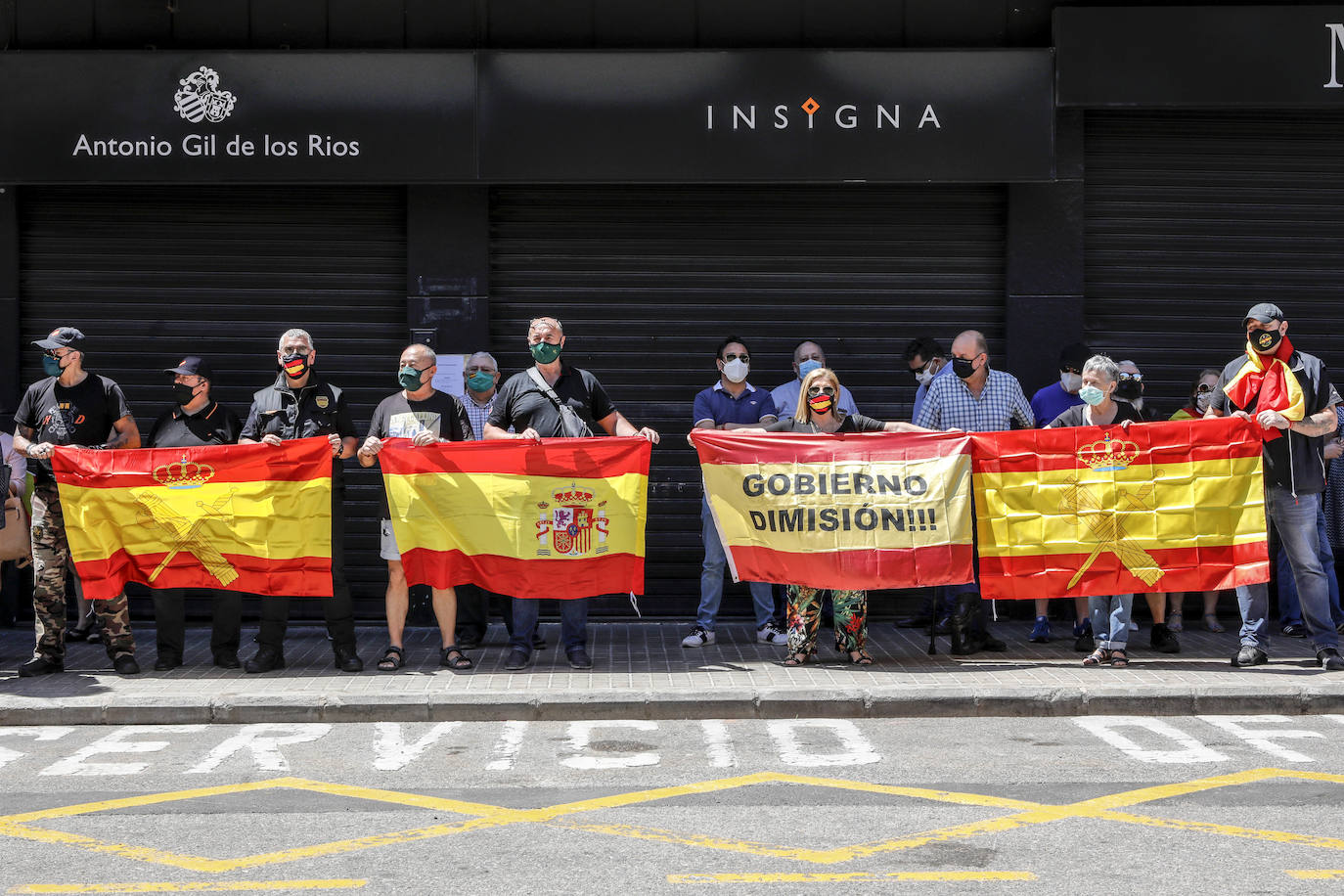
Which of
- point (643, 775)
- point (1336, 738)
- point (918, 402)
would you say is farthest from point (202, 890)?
point (918, 402)

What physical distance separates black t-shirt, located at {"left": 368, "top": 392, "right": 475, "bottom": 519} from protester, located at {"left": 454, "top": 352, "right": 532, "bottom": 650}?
55 cm

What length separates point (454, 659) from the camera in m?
9.62

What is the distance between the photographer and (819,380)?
972 centimetres

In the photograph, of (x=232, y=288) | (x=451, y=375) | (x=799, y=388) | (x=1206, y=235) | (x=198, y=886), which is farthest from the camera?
(x=1206, y=235)

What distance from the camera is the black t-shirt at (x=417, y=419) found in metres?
9.72

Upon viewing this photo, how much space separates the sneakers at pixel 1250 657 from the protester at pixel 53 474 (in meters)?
7.05

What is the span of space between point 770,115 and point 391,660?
5207mm

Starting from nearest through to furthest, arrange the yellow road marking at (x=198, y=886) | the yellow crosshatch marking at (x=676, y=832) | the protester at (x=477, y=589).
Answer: the yellow road marking at (x=198, y=886) < the yellow crosshatch marking at (x=676, y=832) < the protester at (x=477, y=589)

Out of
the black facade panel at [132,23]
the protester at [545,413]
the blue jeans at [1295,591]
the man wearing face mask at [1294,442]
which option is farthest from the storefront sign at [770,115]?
the blue jeans at [1295,591]

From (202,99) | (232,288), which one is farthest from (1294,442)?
(202,99)

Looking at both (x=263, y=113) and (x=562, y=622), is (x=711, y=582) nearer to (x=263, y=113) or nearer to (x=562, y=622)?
(x=562, y=622)

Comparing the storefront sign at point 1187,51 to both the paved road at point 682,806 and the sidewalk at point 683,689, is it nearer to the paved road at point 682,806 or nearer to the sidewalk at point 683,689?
the sidewalk at point 683,689

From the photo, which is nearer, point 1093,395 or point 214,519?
point 1093,395

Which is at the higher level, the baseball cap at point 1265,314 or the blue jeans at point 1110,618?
the baseball cap at point 1265,314
